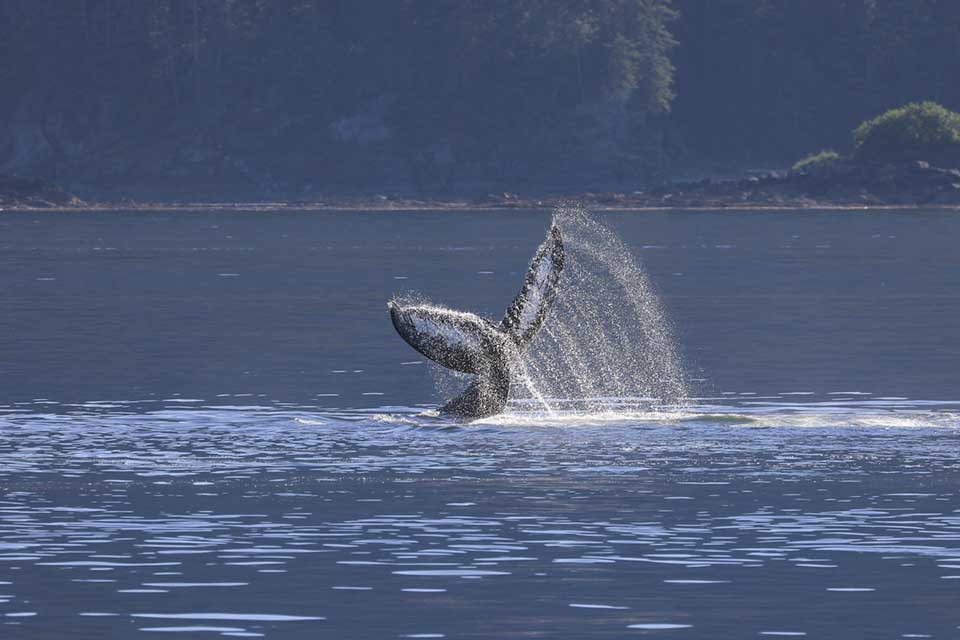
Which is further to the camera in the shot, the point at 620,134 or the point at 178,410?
the point at 620,134

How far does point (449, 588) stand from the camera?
64.3 feet

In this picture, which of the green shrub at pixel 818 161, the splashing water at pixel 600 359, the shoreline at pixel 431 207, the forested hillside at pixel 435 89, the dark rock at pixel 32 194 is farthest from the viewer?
the forested hillside at pixel 435 89

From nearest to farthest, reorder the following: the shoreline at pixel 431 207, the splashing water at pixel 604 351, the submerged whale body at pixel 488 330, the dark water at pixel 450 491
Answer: the dark water at pixel 450 491 < the submerged whale body at pixel 488 330 < the splashing water at pixel 604 351 < the shoreline at pixel 431 207

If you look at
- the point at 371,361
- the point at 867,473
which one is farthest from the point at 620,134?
the point at 867,473

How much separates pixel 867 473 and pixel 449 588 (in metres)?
7.41

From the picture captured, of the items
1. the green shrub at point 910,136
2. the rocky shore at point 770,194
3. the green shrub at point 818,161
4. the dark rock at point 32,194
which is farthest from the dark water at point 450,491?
the green shrub at point 910,136

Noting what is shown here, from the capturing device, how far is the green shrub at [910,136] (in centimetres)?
16575

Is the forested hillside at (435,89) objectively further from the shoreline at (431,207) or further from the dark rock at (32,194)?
the dark rock at (32,194)

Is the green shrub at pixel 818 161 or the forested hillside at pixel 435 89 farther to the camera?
the forested hillside at pixel 435 89

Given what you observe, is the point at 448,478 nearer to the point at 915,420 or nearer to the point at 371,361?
the point at 915,420

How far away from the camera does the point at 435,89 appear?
18025cm

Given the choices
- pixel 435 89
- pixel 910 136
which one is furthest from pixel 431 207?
pixel 910 136

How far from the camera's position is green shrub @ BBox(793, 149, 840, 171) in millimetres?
166000

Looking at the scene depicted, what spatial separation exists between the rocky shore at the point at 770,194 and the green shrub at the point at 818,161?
0.51m
